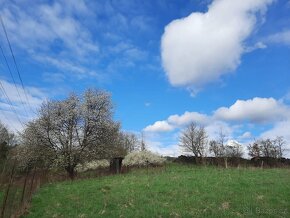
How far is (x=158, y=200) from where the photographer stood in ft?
62.8

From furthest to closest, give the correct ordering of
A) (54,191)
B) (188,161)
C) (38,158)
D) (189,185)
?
1. (188,161)
2. (38,158)
3. (54,191)
4. (189,185)

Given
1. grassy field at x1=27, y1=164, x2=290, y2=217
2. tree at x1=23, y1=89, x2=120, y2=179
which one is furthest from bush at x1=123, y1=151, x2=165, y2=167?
grassy field at x1=27, y1=164, x2=290, y2=217

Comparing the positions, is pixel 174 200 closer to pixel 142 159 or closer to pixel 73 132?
pixel 73 132

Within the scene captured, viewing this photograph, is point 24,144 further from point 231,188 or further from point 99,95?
point 231,188

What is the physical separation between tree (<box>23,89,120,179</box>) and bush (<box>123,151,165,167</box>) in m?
13.6

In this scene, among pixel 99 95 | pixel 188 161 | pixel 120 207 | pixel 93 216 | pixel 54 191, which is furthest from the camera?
pixel 188 161

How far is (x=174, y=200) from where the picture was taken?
744 inches

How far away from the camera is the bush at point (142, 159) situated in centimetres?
5650

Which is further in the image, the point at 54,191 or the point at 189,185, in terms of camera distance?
the point at 54,191

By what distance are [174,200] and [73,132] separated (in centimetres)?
2530

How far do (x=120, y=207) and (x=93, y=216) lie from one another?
5.90 ft

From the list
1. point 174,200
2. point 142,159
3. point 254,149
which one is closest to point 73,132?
point 142,159

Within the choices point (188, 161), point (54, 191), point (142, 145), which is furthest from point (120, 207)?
point (142, 145)

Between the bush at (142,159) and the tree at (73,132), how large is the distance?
13.6m
